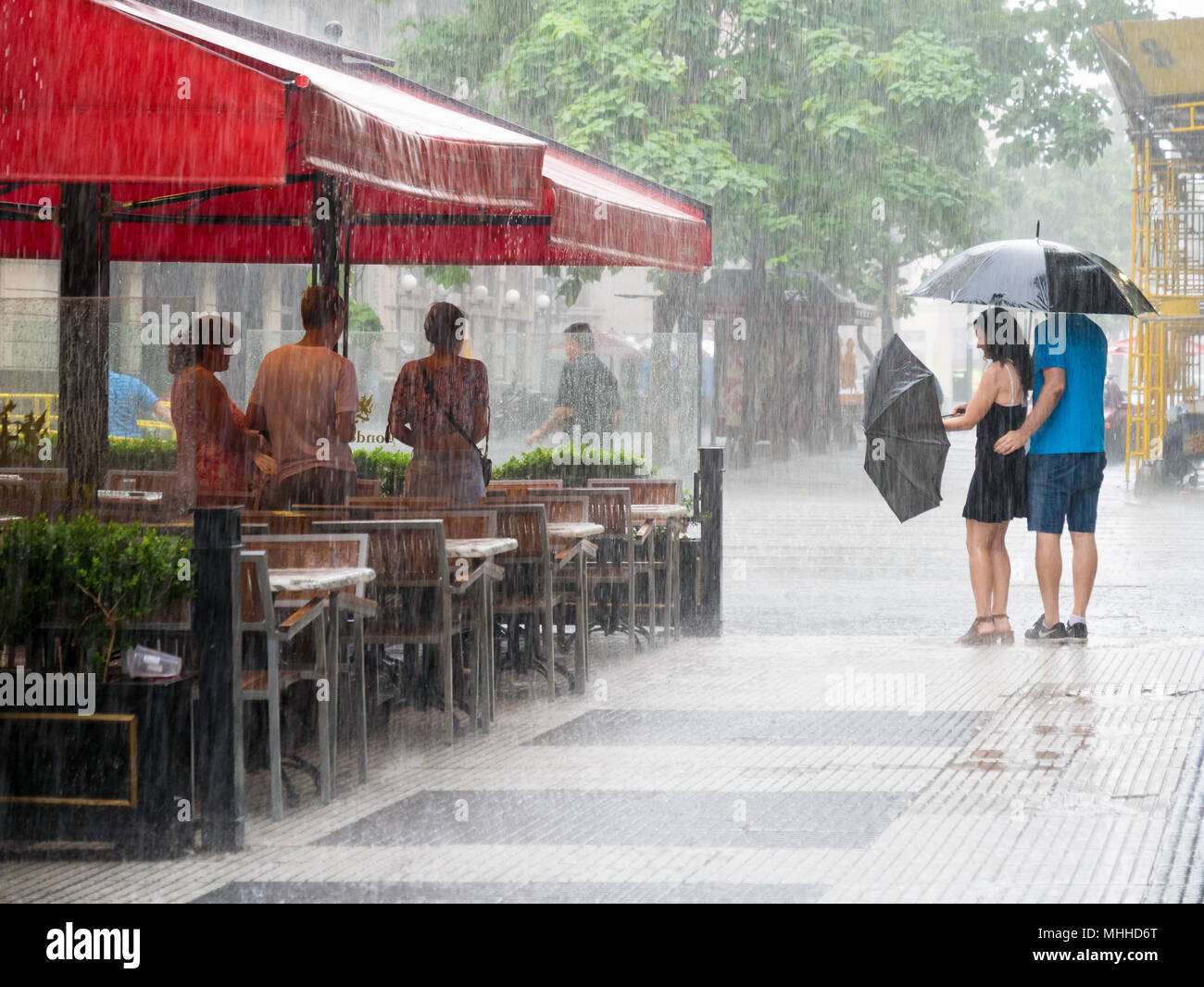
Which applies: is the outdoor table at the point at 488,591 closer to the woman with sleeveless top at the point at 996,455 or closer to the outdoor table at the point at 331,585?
the outdoor table at the point at 331,585

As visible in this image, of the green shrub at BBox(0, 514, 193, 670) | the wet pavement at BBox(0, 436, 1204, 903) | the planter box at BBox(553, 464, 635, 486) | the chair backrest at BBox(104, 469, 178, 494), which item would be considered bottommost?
the wet pavement at BBox(0, 436, 1204, 903)

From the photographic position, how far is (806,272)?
29484mm

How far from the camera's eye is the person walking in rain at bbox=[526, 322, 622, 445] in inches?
463

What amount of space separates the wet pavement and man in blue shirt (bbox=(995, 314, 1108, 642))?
62cm

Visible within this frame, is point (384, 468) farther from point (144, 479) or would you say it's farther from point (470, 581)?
point (144, 479)

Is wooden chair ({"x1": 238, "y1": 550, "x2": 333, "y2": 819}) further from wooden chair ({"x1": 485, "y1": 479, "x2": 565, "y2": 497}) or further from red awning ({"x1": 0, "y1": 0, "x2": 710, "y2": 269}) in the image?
wooden chair ({"x1": 485, "y1": 479, "x2": 565, "y2": 497})

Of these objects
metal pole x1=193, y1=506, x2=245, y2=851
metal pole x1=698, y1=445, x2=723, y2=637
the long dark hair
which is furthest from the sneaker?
metal pole x1=193, y1=506, x2=245, y2=851

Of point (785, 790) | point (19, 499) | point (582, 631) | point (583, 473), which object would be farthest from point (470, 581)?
point (583, 473)

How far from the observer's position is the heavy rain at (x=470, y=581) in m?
5.32

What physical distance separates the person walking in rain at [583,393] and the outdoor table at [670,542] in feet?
4.74

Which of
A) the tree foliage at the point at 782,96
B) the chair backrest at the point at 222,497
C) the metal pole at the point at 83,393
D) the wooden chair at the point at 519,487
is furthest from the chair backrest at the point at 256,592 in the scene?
the tree foliage at the point at 782,96

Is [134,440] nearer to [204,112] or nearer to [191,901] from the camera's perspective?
[204,112]

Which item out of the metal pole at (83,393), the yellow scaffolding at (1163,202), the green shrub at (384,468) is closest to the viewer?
the metal pole at (83,393)
